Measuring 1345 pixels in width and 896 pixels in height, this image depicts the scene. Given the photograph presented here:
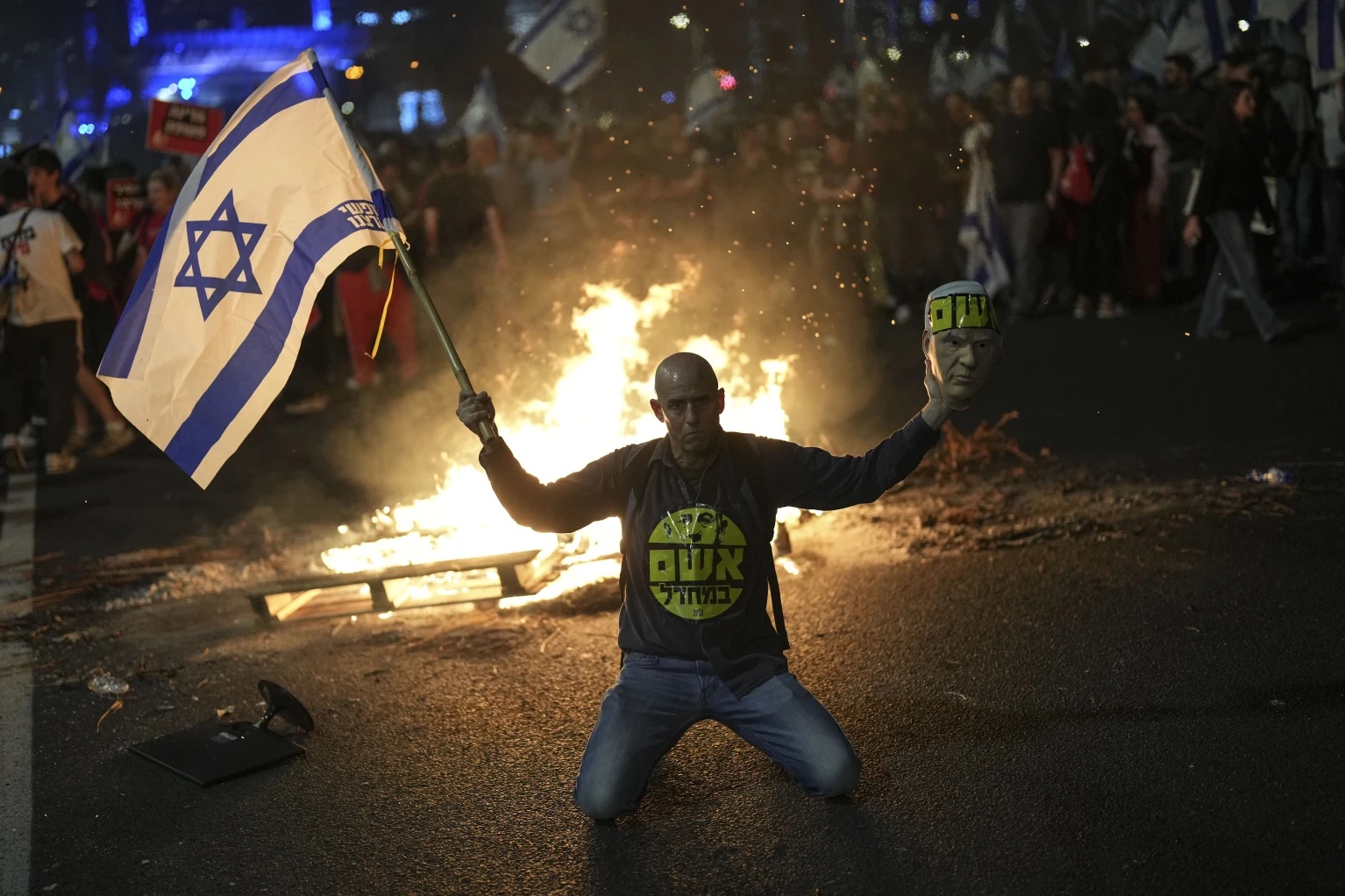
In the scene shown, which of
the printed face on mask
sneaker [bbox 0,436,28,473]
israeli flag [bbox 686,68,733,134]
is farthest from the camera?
israeli flag [bbox 686,68,733,134]

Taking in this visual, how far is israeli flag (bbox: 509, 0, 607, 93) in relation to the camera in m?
13.4

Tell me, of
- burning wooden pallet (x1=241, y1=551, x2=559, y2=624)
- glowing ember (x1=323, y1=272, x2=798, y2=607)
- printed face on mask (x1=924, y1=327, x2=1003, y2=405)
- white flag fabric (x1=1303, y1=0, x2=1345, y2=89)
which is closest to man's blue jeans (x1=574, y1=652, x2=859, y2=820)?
→ printed face on mask (x1=924, y1=327, x2=1003, y2=405)

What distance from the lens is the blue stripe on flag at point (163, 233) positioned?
190 inches

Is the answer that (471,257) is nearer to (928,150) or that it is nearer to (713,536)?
(928,150)

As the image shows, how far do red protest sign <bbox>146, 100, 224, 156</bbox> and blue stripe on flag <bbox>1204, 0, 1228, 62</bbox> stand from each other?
36.4 feet

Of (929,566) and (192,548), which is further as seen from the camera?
(192,548)

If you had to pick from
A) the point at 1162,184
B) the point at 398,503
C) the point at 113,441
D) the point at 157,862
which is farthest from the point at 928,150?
the point at 157,862

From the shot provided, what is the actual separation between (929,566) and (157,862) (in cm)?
407

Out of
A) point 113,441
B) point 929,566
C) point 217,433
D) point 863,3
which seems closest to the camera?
point 217,433

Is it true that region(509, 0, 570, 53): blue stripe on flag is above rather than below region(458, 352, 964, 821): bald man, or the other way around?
above

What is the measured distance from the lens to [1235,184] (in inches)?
429

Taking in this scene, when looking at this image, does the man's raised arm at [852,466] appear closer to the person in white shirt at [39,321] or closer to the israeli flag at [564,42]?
the person in white shirt at [39,321]

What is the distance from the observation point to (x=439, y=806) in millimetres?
4414

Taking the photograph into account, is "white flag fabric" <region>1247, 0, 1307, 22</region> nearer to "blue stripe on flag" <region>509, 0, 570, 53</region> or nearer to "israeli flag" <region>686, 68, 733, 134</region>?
"israeli flag" <region>686, 68, 733, 134</region>
